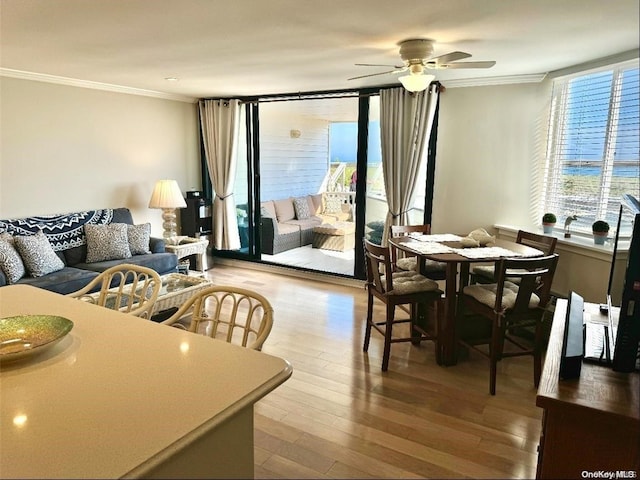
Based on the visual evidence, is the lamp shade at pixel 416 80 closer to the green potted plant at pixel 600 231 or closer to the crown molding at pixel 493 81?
the crown molding at pixel 493 81

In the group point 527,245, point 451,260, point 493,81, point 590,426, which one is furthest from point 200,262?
point 590,426

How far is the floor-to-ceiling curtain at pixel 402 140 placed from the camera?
13.8ft

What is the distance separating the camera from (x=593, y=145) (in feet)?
11.2

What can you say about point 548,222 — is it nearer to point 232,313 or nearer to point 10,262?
point 232,313

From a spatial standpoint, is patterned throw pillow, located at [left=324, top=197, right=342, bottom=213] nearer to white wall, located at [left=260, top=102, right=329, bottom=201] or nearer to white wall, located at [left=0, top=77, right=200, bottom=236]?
white wall, located at [left=260, top=102, right=329, bottom=201]

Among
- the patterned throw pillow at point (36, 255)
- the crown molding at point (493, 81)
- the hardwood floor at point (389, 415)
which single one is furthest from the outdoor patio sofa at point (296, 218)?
the crown molding at point (493, 81)

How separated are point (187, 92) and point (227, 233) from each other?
1.80 meters

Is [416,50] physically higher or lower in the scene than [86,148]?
higher

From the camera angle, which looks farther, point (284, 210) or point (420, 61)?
point (284, 210)

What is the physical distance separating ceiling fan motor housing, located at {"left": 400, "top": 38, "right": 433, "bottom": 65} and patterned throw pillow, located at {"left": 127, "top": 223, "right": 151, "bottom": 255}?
3.13m

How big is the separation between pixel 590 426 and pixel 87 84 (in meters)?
4.94

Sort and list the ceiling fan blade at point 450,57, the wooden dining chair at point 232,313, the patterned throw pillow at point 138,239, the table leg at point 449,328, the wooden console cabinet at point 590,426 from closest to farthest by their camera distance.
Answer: the wooden console cabinet at point 590,426
the wooden dining chair at point 232,313
the ceiling fan blade at point 450,57
the table leg at point 449,328
the patterned throw pillow at point 138,239

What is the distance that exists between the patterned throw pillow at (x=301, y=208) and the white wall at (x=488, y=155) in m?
2.99

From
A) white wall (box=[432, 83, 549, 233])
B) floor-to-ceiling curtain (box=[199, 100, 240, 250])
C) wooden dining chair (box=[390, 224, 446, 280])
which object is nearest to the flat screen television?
wooden dining chair (box=[390, 224, 446, 280])
